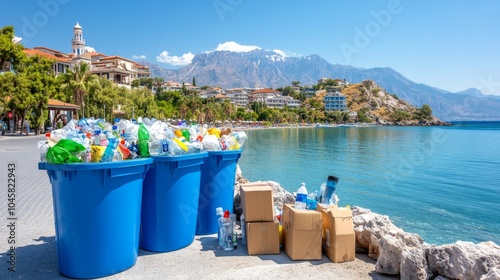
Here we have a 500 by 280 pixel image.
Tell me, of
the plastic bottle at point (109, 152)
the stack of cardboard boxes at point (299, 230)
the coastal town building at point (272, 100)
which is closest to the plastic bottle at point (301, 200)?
the stack of cardboard boxes at point (299, 230)

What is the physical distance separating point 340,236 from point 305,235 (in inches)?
15.2

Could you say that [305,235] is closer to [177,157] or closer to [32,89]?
[177,157]

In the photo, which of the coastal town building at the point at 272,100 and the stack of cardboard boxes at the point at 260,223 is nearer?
the stack of cardboard boxes at the point at 260,223

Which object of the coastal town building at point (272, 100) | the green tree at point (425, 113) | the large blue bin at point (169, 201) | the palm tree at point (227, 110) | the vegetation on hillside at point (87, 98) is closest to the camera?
the large blue bin at point (169, 201)

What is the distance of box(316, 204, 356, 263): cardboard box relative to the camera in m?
3.87

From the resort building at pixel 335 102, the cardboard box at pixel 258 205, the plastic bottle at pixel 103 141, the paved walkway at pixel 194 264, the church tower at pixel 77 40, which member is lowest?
the paved walkway at pixel 194 264

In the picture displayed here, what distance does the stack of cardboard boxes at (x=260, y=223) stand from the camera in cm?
412

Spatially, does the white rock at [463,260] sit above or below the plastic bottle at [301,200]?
below

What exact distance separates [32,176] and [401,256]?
8979 millimetres

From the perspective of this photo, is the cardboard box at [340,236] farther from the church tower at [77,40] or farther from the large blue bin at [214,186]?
the church tower at [77,40]

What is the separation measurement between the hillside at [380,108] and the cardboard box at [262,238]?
15285 centimetres

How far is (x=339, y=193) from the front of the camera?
1438cm

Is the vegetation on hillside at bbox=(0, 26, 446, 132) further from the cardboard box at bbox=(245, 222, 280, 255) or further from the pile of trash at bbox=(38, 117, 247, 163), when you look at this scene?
the cardboard box at bbox=(245, 222, 280, 255)

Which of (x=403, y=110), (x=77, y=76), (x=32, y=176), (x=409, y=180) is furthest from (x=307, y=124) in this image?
(x=32, y=176)
